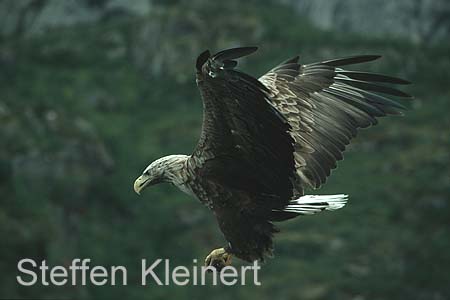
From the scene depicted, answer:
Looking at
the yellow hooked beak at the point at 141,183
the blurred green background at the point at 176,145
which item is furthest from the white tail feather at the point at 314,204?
the blurred green background at the point at 176,145

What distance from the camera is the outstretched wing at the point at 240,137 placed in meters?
6.53

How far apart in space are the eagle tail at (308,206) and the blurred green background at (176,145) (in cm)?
1272

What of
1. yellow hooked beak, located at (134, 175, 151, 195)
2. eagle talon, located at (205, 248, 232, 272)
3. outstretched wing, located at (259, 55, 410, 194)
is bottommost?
eagle talon, located at (205, 248, 232, 272)

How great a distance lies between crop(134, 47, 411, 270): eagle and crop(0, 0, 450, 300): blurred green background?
1198cm

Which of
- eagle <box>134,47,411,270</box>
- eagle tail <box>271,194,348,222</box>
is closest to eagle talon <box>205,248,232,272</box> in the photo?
eagle <box>134,47,411,270</box>

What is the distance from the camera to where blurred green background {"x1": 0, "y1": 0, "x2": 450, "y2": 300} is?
71.1 feet

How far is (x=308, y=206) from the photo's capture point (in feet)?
23.7

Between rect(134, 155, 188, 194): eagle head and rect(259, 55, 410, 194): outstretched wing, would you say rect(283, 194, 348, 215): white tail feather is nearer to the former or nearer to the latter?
rect(259, 55, 410, 194): outstretched wing

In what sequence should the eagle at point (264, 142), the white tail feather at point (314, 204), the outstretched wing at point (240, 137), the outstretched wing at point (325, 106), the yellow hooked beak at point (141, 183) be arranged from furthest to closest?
the outstretched wing at point (325, 106)
the yellow hooked beak at point (141, 183)
the white tail feather at point (314, 204)
the eagle at point (264, 142)
the outstretched wing at point (240, 137)

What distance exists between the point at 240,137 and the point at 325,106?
58.8 inches

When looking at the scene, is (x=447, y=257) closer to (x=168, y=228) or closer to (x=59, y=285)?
(x=168, y=228)

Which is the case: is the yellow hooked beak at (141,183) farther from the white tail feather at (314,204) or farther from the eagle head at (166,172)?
the white tail feather at (314,204)

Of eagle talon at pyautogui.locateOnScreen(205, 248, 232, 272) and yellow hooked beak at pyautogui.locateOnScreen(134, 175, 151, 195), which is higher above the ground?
yellow hooked beak at pyautogui.locateOnScreen(134, 175, 151, 195)

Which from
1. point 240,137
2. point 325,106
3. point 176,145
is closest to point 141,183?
point 240,137
